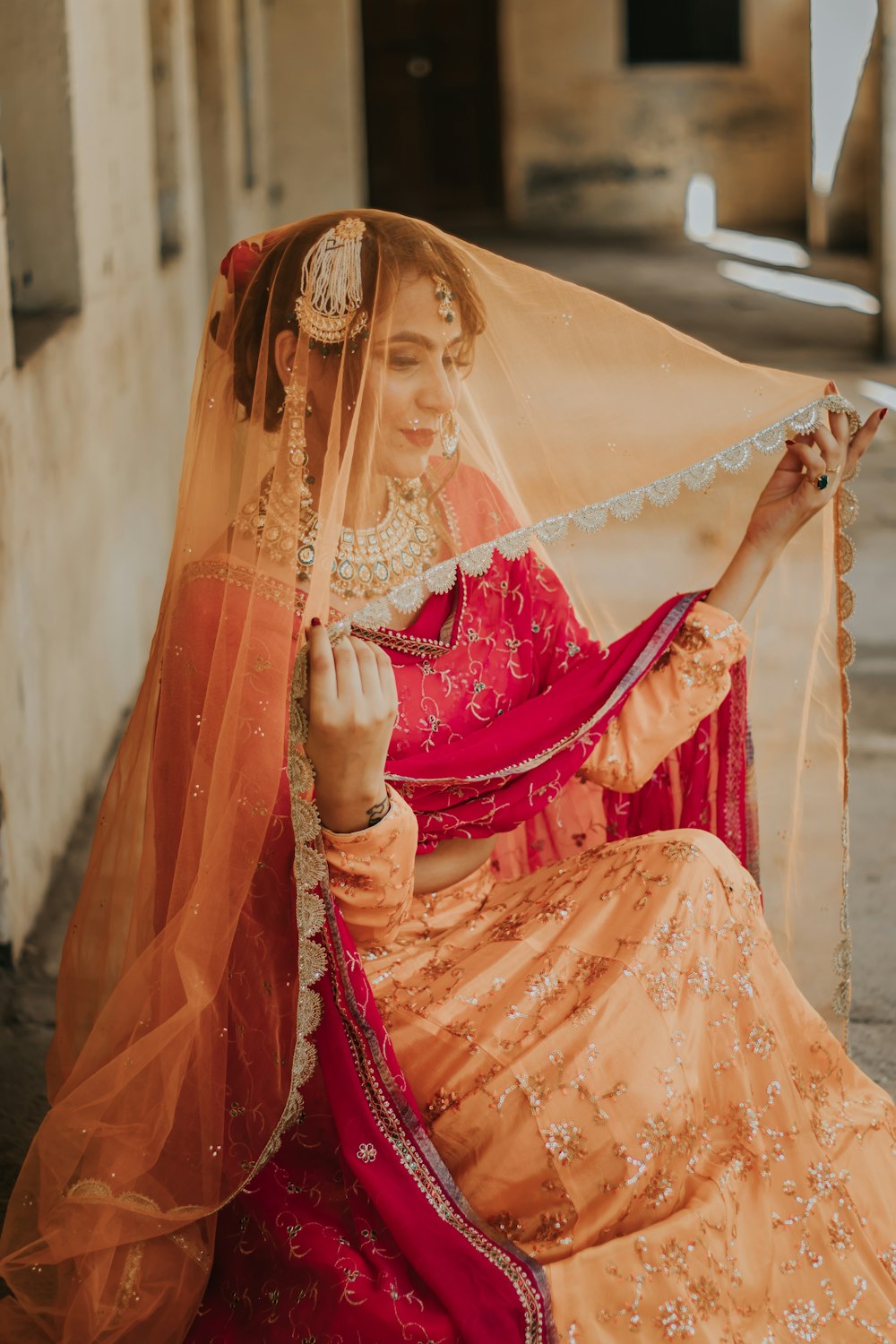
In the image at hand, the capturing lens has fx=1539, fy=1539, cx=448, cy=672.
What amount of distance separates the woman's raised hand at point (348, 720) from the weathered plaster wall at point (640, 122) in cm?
1342

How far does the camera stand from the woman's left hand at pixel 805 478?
196 centimetres

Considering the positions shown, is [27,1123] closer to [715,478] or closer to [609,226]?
[715,478]

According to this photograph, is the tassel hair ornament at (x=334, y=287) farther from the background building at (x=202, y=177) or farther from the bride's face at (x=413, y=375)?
the background building at (x=202, y=177)

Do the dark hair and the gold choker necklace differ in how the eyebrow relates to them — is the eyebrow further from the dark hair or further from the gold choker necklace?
the gold choker necklace

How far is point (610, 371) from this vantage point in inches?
75.4

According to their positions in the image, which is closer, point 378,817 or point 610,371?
point 378,817

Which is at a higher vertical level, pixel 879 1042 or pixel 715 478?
pixel 715 478

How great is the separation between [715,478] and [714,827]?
49 cm

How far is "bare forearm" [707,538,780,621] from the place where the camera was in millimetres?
2016

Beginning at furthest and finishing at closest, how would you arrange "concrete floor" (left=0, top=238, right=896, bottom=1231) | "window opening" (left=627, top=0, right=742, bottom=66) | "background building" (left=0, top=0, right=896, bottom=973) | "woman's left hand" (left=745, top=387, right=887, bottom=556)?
"window opening" (left=627, top=0, right=742, bottom=66), "background building" (left=0, top=0, right=896, bottom=973), "concrete floor" (left=0, top=238, right=896, bottom=1231), "woman's left hand" (left=745, top=387, right=887, bottom=556)

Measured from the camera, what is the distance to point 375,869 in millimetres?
1670

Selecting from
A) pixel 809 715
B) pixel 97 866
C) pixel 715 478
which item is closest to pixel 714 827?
pixel 809 715

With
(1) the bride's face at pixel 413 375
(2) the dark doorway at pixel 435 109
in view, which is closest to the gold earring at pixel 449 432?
(1) the bride's face at pixel 413 375

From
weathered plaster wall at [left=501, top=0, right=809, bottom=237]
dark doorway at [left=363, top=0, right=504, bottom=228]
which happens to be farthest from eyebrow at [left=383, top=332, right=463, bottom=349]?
weathered plaster wall at [left=501, top=0, right=809, bottom=237]
